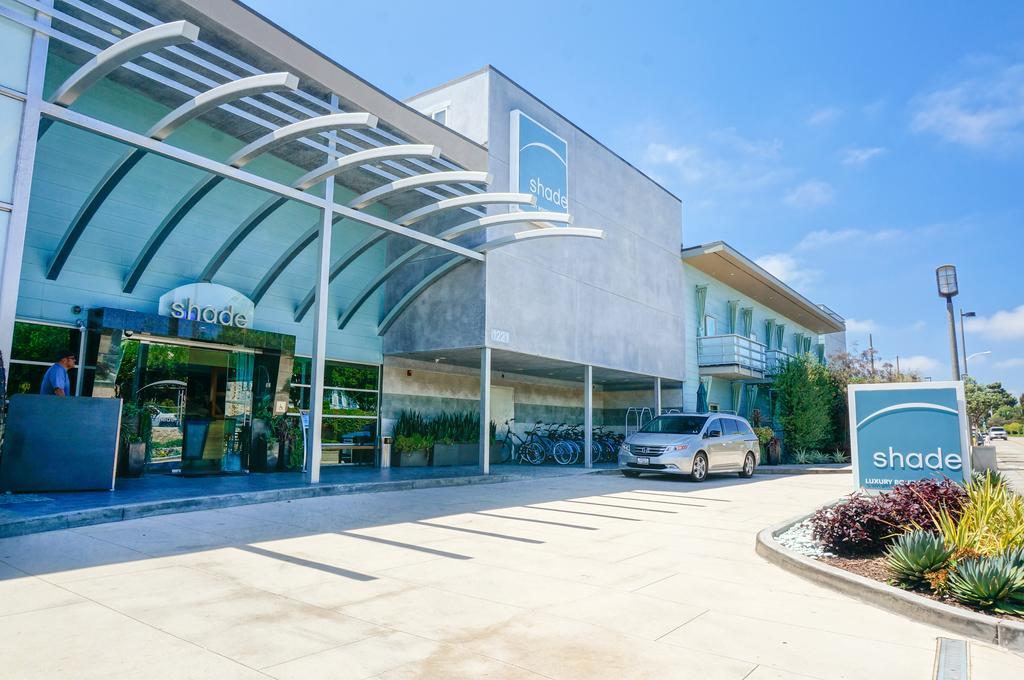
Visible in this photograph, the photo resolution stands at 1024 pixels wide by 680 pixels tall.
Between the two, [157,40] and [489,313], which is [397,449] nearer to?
[489,313]

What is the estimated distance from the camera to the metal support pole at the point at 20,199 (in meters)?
7.53

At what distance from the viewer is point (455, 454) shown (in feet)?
54.5

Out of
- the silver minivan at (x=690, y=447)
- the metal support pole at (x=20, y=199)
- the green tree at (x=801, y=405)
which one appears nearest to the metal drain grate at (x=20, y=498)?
the metal support pole at (x=20, y=199)

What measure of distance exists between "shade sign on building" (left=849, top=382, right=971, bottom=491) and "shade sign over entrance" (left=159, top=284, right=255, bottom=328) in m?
11.3

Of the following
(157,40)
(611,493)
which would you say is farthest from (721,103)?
(157,40)

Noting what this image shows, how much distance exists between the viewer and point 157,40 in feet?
25.0

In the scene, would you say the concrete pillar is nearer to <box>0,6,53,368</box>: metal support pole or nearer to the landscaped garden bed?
<box>0,6,53,368</box>: metal support pole

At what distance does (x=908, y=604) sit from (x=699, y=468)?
10.6 meters

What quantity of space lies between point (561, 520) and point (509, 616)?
4.39 meters

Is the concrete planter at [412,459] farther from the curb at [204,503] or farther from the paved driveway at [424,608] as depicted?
the paved driveway at [424,608]

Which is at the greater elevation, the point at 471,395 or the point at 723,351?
the point at 723,351

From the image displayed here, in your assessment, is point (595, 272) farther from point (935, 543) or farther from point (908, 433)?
point (935, 543)

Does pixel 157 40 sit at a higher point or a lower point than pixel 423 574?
higher

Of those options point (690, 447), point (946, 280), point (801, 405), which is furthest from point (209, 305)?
point (801, 405)
